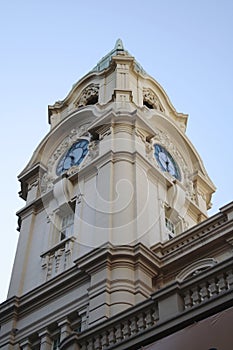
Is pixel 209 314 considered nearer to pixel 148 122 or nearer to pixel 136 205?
pixel 136 205

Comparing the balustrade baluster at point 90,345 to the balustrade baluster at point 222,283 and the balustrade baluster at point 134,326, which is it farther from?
the balustrade baluster at point 222,283

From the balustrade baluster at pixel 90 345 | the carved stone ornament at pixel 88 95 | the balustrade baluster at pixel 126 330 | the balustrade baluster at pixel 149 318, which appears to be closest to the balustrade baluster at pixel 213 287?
the balustrade baluster at pixel 149 318

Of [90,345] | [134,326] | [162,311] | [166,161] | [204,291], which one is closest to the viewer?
[204,291]

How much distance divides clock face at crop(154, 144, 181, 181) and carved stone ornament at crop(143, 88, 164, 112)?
172 inches

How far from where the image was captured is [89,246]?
74.5 feet

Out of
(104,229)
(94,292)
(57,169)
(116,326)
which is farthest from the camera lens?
(57,169)

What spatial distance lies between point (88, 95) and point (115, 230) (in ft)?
41.5

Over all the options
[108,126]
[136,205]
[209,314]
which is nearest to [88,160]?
[108,126]

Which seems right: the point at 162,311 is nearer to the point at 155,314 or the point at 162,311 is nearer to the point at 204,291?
the point at 155,314

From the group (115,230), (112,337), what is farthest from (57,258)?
(112,337)

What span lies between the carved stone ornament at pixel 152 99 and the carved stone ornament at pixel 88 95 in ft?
8.47

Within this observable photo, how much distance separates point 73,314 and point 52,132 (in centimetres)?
1252

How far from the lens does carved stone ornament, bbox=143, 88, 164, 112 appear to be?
1310 inches

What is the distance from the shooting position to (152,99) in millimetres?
33594
